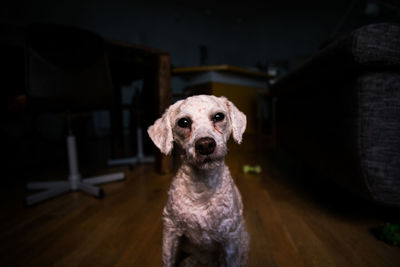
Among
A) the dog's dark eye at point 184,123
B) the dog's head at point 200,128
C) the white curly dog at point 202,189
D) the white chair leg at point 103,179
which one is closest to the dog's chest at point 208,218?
the white curly dog at point 202,189

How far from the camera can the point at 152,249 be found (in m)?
1.00

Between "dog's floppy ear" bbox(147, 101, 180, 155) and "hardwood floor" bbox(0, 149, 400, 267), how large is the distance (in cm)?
55

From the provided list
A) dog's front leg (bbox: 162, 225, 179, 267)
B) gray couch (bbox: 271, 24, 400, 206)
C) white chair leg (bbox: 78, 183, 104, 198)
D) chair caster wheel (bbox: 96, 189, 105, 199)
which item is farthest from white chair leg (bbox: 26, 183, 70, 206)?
gray couch (bbox: 271, 24, 400, 206)

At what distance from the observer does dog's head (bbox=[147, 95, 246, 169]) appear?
2.04 ft

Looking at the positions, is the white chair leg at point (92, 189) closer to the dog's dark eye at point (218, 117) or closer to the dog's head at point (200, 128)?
the dog's head at point (200, 128)

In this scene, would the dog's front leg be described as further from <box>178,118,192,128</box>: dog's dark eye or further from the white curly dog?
<box>178,118,192,128</box>: dog's dark eye

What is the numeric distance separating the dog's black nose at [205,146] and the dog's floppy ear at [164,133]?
165 mm

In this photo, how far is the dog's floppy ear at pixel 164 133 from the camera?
2.45 feet

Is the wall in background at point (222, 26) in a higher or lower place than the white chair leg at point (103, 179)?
higher

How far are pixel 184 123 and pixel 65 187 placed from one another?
5.04ft

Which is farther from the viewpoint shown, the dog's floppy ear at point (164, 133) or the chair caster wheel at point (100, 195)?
the chair caster wheel at point (100, 195)

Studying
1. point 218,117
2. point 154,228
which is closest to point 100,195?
point 154,228

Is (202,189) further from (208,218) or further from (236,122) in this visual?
(236,122)

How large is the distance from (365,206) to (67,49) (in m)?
2.32
